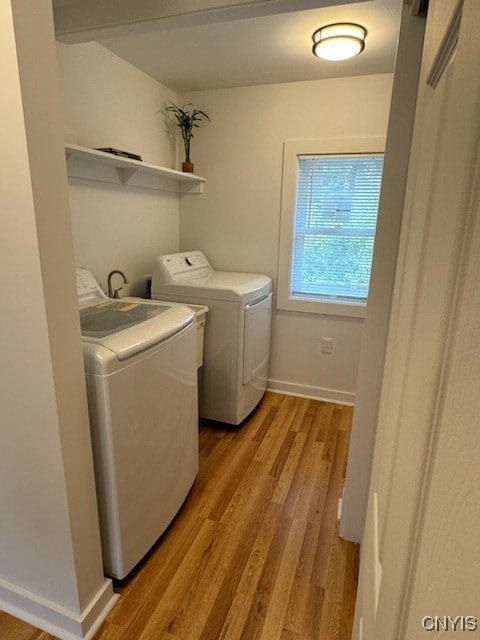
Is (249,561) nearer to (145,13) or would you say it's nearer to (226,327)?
(226,327)

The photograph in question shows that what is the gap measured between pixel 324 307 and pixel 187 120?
1.73m

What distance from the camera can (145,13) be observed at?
1.38 m

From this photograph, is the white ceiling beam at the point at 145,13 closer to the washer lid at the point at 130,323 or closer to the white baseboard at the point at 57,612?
the washer lid at the point at 130,323

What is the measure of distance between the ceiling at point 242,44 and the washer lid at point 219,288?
129 cm

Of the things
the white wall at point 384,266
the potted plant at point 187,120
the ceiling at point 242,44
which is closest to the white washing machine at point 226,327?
the potted plant at point 187,120

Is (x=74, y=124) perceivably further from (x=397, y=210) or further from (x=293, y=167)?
(x=397, y=210)

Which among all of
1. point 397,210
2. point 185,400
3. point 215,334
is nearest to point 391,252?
point 397,210

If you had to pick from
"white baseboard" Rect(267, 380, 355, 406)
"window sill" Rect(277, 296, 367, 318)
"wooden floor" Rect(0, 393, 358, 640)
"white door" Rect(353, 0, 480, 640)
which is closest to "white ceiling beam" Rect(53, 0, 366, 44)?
"white door" Rect(353, 0, 480, 640)

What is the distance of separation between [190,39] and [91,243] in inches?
47.7

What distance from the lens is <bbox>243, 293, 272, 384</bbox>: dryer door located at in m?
2.37

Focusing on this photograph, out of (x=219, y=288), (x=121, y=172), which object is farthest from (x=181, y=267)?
(x=121, y=172)

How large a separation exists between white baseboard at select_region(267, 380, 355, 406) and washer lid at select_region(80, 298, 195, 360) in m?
1.57

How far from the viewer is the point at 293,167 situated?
2.57 m

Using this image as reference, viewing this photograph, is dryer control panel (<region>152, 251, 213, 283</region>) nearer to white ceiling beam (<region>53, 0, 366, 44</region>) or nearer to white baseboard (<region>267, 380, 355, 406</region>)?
white baseboard (<region>267, 380, 355, 406</region>)
